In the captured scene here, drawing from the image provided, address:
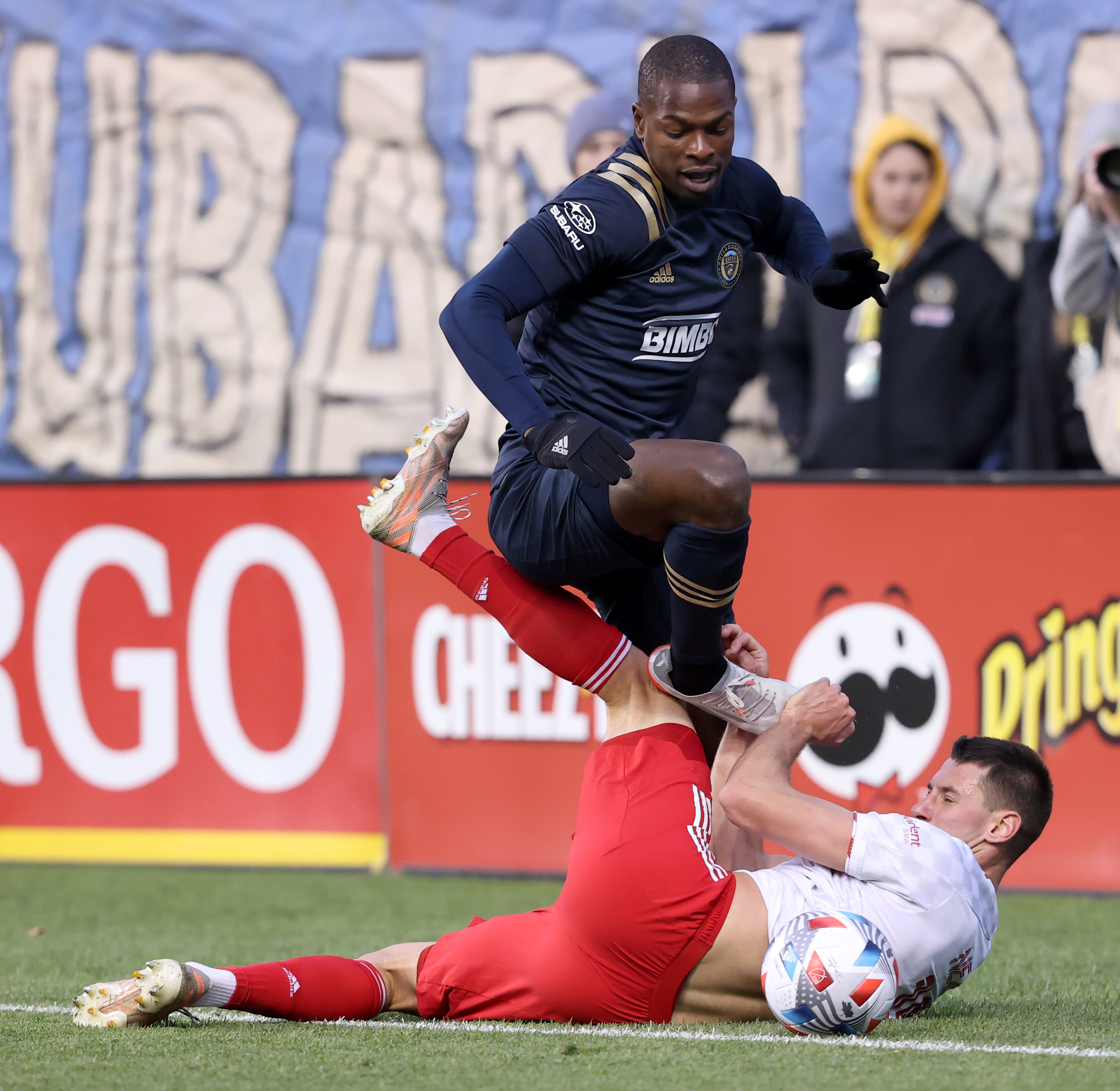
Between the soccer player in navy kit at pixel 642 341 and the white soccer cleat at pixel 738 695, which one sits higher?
the soccer player in navy kit at pixel 642 341

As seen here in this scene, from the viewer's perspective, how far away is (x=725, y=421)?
7668 mm

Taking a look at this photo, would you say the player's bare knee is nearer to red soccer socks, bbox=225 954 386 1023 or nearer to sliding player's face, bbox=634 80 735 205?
sliding player's face, bbox=634 80 735 205

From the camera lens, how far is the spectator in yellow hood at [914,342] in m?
7.28

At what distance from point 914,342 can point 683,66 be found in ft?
11.8

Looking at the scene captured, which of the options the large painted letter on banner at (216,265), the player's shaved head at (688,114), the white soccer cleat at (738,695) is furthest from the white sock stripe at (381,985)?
the large painted letter on banner at (216,265)

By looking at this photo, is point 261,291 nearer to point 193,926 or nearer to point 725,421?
point 725,421

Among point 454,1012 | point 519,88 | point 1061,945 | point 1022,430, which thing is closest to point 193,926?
point 454,1012

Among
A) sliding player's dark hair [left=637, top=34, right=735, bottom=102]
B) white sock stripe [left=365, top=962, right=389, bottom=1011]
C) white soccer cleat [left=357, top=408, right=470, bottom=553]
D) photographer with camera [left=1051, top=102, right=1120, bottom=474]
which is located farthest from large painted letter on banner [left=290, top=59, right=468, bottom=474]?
white sock stripe [left=365, top=962, right=389, bottom=1011]

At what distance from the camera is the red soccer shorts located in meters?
3.89

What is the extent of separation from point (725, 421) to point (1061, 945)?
3.06 m

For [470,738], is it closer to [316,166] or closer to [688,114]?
[688,114]

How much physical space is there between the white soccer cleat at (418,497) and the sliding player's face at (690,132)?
35.1 inches

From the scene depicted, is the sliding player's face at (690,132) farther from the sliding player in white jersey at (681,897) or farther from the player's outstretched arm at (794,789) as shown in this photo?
the player's outstretched arm at (794,789)

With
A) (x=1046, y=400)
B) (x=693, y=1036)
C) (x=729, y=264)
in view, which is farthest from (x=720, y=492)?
(x=1046, y=400)
